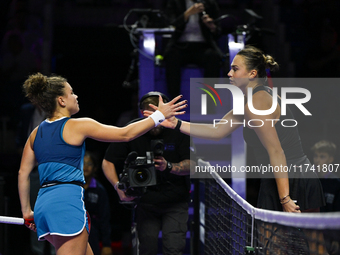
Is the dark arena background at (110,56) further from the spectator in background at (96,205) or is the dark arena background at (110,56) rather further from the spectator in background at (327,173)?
the spectator in background at (96,205)

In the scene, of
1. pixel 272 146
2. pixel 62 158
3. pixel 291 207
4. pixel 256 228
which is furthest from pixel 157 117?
pixel 291 207

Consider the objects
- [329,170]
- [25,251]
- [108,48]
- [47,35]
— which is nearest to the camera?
[329,170]

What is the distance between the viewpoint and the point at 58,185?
2562 millimetres

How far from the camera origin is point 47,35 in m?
7.36

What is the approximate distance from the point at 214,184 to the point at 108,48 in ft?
15.9

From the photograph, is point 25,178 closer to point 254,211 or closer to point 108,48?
point 254,211

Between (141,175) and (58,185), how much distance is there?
2.62 ft

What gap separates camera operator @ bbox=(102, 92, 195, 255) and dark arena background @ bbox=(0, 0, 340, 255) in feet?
5.52

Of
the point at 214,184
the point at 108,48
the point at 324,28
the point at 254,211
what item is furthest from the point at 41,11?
the point at 254,211

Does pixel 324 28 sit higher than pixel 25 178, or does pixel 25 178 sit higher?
pixel 324 28

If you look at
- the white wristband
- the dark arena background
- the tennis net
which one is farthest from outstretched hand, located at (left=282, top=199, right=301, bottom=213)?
the dark arena background

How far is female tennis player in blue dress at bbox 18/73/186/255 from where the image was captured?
250cm

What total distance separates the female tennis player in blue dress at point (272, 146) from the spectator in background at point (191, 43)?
196 cm

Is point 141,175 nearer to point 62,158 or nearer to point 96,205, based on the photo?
point 62,158
